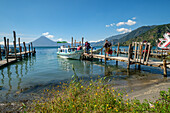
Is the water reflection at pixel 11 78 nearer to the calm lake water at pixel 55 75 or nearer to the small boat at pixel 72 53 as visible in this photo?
the calm lake water at pixel 55 75

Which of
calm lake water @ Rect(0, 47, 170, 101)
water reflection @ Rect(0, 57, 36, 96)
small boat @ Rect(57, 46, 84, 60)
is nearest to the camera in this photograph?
water reflection @ Rect(0, 57, 36, 96)

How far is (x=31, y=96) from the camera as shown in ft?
22.6

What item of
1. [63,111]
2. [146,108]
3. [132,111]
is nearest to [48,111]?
[63,111]

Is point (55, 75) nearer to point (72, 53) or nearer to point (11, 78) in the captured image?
point (11, 78)

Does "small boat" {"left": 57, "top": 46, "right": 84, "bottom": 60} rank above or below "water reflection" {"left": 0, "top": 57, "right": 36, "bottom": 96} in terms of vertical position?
above

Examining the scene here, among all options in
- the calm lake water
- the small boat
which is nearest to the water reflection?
the calm lake water

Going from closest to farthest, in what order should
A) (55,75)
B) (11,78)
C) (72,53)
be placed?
(11,78), (55,75), (72,53)

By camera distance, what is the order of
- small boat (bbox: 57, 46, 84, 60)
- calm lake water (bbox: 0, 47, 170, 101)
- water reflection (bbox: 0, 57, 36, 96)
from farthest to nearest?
1. small boat (bbox: 57, 46, 84, 60)
2. calm lake water (bbox: 0, 47, 170, 101)
3. water reflection (bbox: 0, 57, 36, 96)

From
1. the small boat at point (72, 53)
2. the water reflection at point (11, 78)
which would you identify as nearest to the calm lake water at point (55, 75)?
the water reflection at point (11, 78)

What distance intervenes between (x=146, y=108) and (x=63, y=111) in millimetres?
2938

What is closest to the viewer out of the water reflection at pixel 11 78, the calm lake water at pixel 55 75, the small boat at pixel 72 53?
the water reflection at pixel 11 78

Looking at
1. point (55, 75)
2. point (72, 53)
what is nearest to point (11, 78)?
point (55, 75)

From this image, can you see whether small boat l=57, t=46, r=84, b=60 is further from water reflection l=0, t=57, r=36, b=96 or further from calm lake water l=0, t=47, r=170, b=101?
water reflection l=0, t=57, r=36, b=96

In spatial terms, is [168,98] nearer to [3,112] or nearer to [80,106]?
[80,106]
